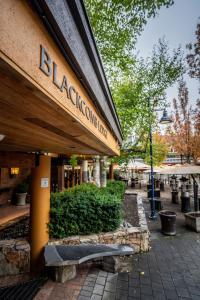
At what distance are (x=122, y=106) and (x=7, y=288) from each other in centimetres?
847

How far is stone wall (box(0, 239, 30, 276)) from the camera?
14.4ft

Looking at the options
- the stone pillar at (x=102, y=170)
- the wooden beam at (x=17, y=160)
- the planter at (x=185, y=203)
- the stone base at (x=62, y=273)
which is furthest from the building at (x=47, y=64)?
the planter at (x=185, y=203)

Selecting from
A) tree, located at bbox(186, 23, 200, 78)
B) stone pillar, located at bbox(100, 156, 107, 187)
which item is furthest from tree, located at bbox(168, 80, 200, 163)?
stone pillar, located at bbox(100, 156, 107, 187)

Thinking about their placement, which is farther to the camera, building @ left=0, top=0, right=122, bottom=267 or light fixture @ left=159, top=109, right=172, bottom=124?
light fixture @ left=159, top=109, right=172, bottom=124

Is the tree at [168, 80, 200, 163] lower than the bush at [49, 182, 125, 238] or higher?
higher

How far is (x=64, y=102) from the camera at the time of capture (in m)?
1.13

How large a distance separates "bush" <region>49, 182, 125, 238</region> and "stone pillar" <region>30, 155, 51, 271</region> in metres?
0.29

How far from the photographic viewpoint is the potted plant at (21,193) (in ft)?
32.2

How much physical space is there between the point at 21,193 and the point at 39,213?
613 cm

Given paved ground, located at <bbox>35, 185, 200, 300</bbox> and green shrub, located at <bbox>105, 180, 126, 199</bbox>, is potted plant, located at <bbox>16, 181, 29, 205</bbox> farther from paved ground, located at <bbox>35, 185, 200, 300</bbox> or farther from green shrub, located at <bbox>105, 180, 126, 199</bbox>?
paved ground, located at <bbox>35, 185, 200, 300</bbox>

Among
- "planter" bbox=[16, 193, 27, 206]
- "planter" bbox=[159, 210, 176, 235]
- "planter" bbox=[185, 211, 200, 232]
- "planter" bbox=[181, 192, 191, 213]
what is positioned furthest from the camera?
"planter" bbox=[181, 192, 191, 213]

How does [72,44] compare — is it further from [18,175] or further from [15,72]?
[18,175]

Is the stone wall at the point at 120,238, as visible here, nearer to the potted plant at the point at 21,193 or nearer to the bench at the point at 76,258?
the bench at the point at 76,258

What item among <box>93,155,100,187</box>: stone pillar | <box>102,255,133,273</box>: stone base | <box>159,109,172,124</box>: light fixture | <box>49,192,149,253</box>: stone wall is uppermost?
<box>159,109,172,124</box>: light fixture
